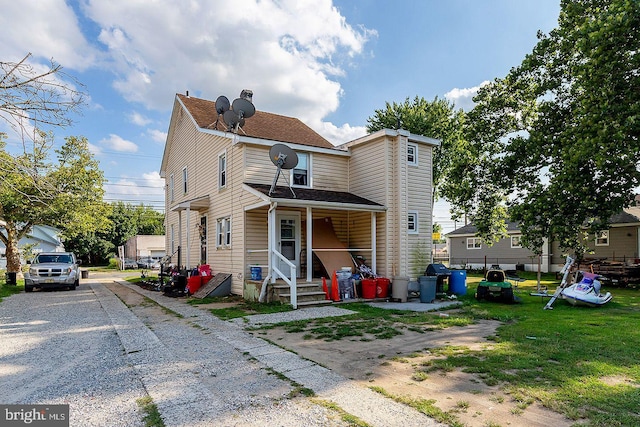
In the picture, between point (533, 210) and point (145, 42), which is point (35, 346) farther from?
point (533, 210)

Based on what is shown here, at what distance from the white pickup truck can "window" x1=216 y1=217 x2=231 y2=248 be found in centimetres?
747

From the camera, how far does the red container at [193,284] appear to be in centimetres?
1470

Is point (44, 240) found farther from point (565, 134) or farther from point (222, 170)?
point (565, 134)

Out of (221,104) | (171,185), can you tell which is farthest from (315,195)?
(171,185)

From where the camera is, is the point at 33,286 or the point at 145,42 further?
the point at 33,286

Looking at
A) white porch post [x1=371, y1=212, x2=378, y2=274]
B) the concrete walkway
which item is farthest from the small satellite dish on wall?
the concrete walkway

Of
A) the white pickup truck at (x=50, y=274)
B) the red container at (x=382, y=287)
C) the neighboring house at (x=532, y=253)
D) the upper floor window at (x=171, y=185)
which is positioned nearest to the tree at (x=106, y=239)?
the upper floor window at (x=171, y=185)

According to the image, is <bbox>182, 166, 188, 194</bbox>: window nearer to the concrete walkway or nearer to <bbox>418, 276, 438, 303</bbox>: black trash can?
the concrete walkway

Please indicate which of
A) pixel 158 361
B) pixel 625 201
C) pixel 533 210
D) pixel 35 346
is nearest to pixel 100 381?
pixel 158 361

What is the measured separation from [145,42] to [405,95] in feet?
75.3

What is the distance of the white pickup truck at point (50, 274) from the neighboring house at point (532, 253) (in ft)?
63.7

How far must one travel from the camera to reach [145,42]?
1045 cm

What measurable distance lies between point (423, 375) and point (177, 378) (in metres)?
3.22

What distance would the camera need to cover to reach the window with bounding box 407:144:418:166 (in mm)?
14945
